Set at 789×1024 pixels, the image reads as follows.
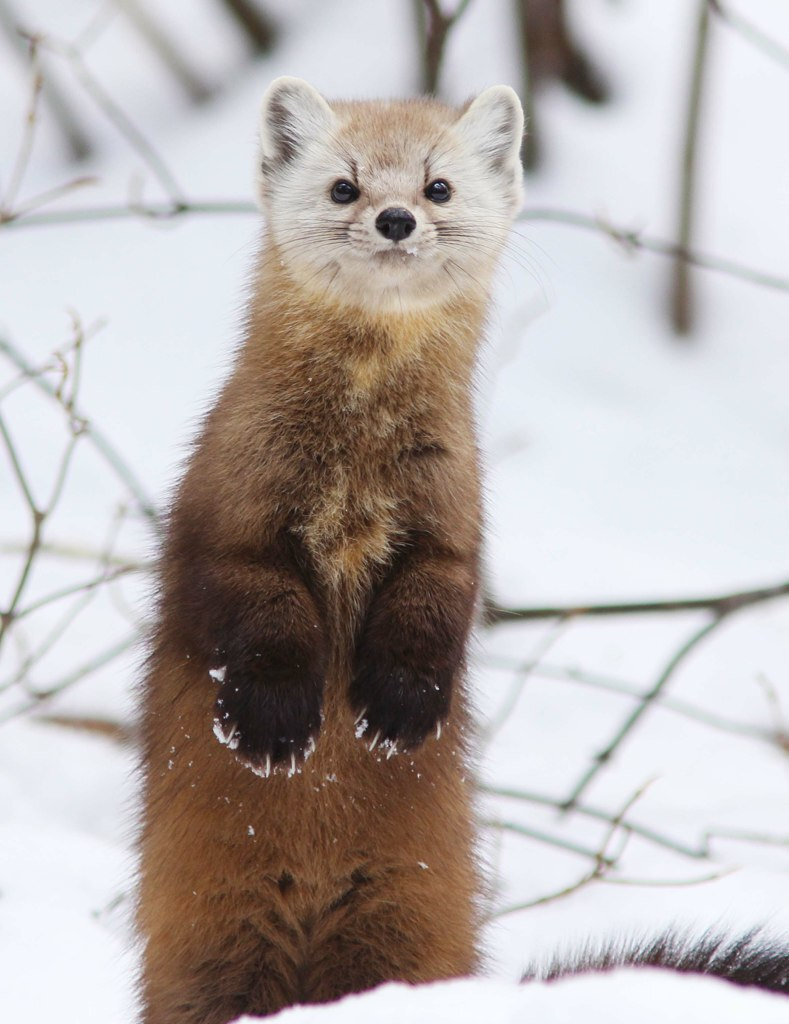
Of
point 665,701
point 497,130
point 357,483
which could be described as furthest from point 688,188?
point 357,483

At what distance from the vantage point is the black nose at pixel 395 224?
3.61 meters

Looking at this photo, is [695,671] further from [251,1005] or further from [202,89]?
[202,89]

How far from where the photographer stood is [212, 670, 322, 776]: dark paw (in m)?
3.26

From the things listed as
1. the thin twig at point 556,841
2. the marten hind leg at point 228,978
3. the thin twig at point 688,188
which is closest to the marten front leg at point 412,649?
the marten hind leg at point 228,978

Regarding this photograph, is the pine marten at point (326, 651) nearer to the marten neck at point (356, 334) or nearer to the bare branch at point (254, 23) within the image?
the marten neck at point (356, 334)

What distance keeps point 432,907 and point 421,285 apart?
4.68 ft

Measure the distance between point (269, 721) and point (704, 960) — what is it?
3.37 feet

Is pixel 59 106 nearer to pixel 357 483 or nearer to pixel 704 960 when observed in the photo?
pixel 357 483

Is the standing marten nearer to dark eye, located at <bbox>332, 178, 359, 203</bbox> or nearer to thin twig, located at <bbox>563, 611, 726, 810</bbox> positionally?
dark eye, located at <bbox>332, 178, 359, 203</bbox>

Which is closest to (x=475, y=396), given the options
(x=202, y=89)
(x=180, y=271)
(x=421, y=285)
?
(x=421, y=285)

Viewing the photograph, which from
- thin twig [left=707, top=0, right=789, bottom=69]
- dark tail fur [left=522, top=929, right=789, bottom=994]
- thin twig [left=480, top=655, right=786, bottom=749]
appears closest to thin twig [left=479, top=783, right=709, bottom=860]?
thin twig [left=480, top=655, right=786, bottom=749]

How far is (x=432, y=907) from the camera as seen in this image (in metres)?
3.57

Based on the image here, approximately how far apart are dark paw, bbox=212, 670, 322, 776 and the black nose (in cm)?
104

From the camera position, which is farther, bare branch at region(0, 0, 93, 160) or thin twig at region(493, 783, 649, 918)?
bare branch at region(0, 0, 93, 160)
